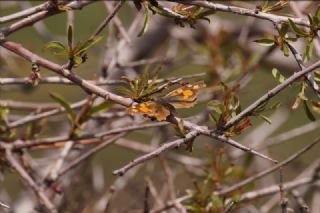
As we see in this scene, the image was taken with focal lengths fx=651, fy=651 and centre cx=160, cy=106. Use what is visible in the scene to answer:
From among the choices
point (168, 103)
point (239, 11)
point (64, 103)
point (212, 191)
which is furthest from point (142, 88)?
point (212, 191)

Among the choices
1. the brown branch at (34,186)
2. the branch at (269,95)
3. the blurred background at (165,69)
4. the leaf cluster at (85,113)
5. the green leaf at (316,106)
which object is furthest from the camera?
the blurred background at (165,69)

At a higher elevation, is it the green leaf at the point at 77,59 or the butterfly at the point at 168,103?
the green leaf at the point at 77,59

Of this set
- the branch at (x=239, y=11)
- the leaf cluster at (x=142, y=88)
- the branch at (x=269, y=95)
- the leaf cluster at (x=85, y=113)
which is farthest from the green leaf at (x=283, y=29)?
the leaf cluster at (x=85, y=113)

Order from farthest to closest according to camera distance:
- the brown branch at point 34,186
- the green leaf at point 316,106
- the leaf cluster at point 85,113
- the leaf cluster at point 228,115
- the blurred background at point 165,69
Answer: the blurred background at point 165,69, the leaf cluster at point 85,113, the brown branch at point 34,186, the green leaf at point 316,106, the leaf cluster at point 228,115

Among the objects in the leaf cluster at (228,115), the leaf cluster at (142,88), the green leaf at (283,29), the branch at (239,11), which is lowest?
the leaf cluster at (228,115)

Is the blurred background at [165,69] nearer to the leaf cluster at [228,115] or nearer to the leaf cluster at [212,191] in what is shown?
the leaf cluster at [212,191]

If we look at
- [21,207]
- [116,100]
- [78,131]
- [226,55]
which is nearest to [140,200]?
[21,207]

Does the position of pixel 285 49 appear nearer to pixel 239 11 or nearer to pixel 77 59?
pixel 239 11

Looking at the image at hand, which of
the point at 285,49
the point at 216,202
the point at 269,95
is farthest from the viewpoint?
the point at 216,202
